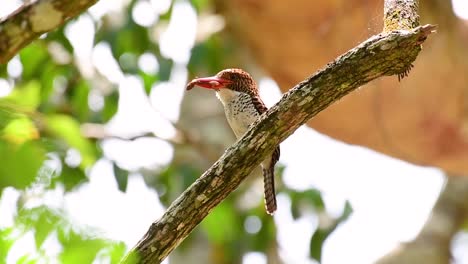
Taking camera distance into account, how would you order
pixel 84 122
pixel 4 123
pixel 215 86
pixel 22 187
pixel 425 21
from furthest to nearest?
pixel 84 122, pixel 425 21, pixel 215 86, pixel 4 123, pixel 22 187

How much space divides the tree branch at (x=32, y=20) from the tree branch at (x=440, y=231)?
392 centimetres

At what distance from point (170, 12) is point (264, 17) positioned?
0.68 m

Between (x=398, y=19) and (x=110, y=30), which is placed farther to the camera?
(x=110, y=30)

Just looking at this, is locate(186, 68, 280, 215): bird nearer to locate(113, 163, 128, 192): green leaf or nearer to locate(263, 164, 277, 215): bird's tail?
locate(263, 164, 277, 215): bird's tail

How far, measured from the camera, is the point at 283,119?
4.97ft

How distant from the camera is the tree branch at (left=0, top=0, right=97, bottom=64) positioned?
1225mm

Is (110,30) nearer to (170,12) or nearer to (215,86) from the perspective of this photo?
(170,12)

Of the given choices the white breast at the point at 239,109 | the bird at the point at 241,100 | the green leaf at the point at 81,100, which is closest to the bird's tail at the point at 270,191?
the bird at the point at 241,100

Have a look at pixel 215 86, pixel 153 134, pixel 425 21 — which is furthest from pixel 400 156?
pixel 215 86

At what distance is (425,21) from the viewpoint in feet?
13.1

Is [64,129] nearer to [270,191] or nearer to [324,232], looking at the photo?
[270,191]

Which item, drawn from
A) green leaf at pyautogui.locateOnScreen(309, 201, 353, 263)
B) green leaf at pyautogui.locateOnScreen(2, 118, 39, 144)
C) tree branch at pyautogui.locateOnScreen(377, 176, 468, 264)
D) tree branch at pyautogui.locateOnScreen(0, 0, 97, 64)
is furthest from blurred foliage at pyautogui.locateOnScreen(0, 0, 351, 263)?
green leaf at pyautogui.locateOnScreen(2, 118, 39, 144)

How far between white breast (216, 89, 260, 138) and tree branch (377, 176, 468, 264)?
102 inches

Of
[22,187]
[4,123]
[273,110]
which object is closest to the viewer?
[22,187]
